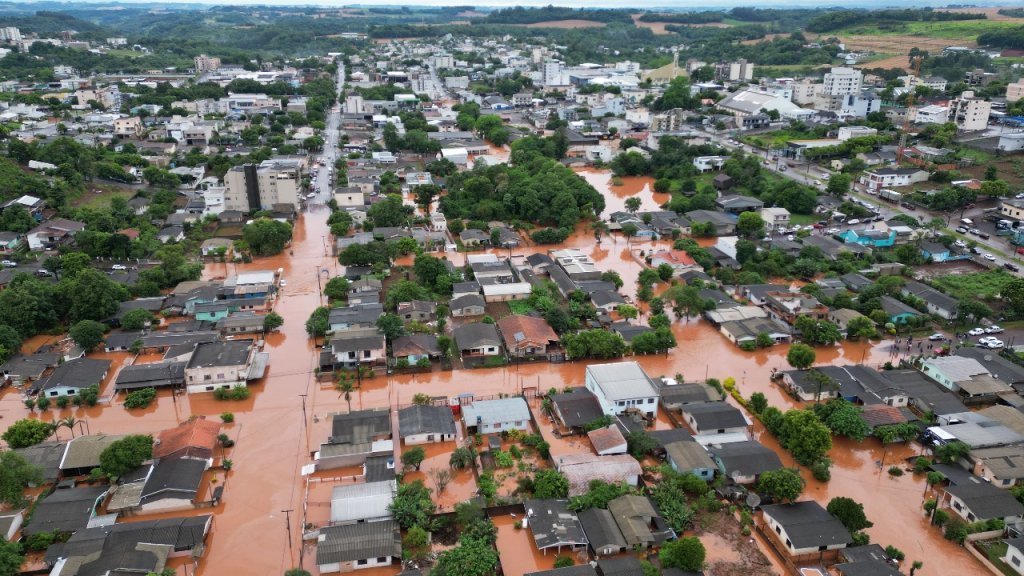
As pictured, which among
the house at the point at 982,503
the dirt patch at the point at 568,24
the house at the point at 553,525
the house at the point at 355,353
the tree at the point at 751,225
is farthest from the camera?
the dirt patch at the point at 568,24

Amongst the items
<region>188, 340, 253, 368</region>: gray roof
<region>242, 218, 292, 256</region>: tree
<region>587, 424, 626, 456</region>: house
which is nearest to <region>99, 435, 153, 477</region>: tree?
<region>188, 340, 253, 368</region>: gray roof

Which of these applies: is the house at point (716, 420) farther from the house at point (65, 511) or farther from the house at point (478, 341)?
the house at point (65, 511)

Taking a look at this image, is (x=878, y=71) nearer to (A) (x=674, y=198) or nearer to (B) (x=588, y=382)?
(A) (x=674, y=198)

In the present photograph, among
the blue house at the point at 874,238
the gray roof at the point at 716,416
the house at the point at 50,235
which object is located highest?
the house at the point at 50,235

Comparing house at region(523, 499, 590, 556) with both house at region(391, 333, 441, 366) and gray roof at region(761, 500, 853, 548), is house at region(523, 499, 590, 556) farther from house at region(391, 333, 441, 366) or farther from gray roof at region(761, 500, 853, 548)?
house at region(391, 333, 441, 366)

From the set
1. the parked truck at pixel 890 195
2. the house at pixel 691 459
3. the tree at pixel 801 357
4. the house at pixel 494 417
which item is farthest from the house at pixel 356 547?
the parked truck at pixel 890 195
